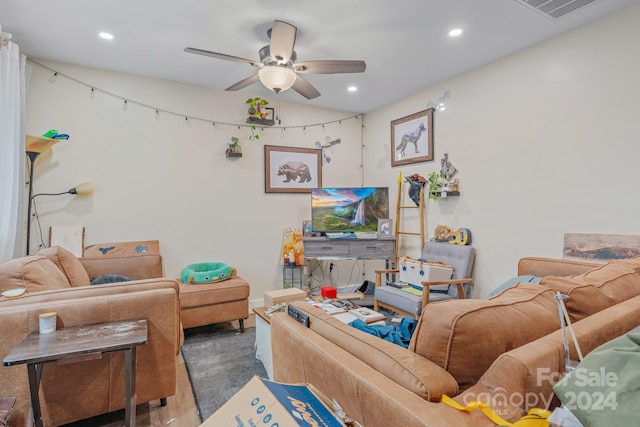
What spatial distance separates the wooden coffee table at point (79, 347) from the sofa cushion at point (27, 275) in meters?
0.38

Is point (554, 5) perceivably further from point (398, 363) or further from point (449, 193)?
point (398, 363)

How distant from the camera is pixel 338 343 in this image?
1.17 meters

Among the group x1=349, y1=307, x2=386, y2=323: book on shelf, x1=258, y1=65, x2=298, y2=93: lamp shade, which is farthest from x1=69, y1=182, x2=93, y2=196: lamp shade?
x1=349, y1=307, x2=386, y2=323: book on shelf

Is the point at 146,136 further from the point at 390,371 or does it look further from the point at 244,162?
the point at 390,371

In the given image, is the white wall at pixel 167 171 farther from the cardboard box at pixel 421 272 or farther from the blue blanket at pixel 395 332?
the blue blanket at pixel 395 332

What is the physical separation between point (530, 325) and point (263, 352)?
1997mm

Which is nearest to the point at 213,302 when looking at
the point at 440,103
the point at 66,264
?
the point at 66,264

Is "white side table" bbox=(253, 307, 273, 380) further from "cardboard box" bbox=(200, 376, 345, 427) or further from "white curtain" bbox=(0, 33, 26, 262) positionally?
"white curtain" bbox=(0, 33, 26, 262)

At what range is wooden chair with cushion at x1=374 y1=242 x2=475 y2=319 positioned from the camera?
293cm

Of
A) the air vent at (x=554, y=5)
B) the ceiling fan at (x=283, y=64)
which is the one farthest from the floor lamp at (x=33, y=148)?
the air vent at (x=554, y=5)

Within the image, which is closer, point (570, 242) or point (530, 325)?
point (530, 325)

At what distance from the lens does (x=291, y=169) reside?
436 cm

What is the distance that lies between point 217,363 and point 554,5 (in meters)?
3.65

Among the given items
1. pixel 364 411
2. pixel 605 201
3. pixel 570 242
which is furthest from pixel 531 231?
pixel 364 411
